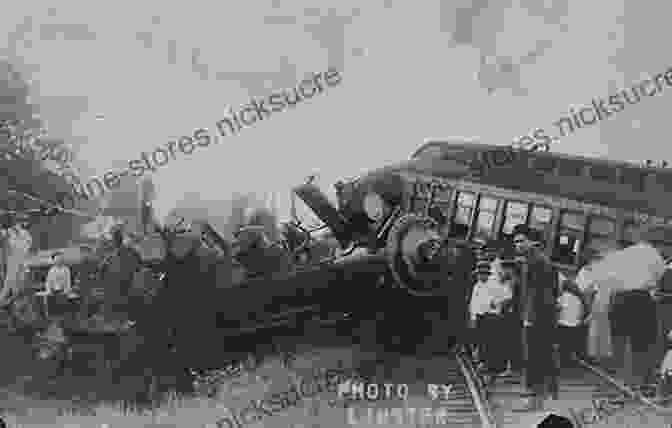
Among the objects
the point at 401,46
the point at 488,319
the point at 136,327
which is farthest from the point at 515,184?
the point at 136,327

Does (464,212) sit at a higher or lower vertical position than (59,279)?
higher

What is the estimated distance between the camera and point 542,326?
3473mm

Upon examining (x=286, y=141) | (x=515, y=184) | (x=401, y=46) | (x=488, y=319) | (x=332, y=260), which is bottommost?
(x=488, y=319)

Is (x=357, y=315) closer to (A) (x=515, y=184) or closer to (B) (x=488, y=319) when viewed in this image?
(B) (x=488, y=319)

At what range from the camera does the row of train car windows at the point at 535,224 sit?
3.33 m

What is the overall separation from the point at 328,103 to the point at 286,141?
1.12 feet

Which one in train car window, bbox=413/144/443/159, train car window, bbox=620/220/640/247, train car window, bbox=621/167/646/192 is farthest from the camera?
train car window, bbox=413/144/443/159

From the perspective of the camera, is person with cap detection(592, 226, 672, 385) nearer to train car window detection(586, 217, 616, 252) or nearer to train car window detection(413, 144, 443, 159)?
train car window detection(586, 217, 616, 252)

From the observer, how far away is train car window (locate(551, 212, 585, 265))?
132 inches

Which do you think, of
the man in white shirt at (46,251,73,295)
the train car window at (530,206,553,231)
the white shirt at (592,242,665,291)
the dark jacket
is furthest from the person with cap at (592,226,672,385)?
the man in white shirt at (46,251,73,295)

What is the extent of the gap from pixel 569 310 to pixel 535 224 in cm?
55

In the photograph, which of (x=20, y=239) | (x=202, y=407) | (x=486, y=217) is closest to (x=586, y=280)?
(x=486, y=217)

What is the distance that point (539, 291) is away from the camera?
3453 millimetres

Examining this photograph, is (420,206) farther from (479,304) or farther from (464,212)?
(479,304)
